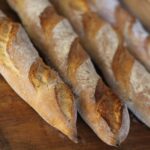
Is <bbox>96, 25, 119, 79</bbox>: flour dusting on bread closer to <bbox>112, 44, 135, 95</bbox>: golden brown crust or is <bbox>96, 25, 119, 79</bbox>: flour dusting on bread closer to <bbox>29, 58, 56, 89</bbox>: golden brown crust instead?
<bbox>112, 44, 135, 95</bbox>: golden brown crust

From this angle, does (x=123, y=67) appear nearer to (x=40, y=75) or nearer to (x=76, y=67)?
(x=76, y=67)

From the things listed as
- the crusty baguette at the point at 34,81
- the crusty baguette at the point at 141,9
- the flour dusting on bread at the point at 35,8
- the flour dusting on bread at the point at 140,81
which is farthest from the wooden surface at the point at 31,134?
the crusty baguette at the point at 141,9

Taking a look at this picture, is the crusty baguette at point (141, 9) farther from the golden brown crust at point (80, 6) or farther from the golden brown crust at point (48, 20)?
the golden brown crust at point (48, 20)

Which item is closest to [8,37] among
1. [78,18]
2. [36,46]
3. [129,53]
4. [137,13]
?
[36,46]

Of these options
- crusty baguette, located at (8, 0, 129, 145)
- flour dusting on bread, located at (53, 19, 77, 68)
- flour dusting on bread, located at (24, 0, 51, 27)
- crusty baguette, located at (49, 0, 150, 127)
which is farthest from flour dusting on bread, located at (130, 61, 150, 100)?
flour dusting on bread, located at (24, 0, 51, 27)

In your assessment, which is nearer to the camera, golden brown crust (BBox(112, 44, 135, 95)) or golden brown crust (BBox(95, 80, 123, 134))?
golden brown crust (BBox(95, 80, 123, 134))

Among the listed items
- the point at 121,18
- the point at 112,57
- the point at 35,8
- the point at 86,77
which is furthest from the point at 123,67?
the point at 35,8

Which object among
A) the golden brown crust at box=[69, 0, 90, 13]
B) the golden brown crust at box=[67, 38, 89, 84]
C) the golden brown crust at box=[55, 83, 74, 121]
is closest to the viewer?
the golden brown crust at box=[55, 83, 74, 121]

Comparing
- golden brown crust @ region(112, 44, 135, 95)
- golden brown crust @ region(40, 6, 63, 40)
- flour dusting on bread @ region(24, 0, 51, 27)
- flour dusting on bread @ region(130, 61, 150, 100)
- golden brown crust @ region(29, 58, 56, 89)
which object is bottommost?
flour dusting on bread @ region(130, 61, 150, 100)
